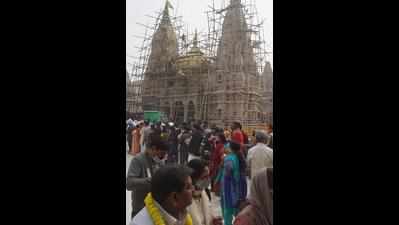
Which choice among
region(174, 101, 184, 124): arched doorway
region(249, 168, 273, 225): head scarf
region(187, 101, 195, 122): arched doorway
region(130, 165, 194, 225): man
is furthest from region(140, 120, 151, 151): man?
region(249, 168, 273, 225): head scarf

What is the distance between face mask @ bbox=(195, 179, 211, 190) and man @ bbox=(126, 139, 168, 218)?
12.6 inches

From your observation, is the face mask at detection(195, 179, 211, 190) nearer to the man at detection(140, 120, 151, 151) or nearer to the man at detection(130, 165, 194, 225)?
the man at detection(130, 165, 194, 225)

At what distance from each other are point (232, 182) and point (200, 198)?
Answer: 0.56 meters

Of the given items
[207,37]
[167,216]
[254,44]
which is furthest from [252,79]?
[167,216]

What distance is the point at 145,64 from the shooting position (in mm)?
3756

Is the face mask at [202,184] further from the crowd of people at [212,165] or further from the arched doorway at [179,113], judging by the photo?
the arched doorway at [179,113]

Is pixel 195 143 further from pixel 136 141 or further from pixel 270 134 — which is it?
pixel 270 134

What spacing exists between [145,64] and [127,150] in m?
0.89

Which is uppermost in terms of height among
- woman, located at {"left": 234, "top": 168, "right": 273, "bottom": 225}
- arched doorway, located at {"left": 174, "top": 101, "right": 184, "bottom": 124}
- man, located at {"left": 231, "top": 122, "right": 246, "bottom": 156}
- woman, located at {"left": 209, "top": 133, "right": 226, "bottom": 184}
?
arched doorway, located at {"left": 174, "top": 101, "right": 184, "bottom": 124}

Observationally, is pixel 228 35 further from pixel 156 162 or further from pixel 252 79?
pixel 156 162

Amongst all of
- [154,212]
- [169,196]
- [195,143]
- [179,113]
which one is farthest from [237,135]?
[154,212]

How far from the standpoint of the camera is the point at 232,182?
10.9ft

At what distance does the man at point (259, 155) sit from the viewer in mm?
3236

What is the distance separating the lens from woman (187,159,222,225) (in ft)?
9.23
